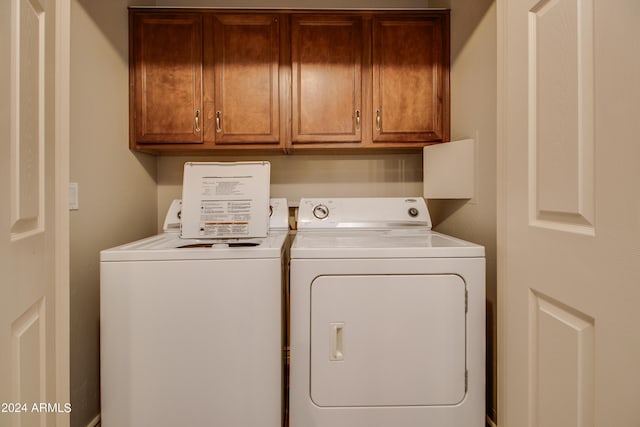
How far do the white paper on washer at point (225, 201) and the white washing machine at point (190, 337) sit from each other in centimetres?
40

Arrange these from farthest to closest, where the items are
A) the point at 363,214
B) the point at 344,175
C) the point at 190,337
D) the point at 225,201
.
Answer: the point at 344,175, the point at 363,214, the point at 225,201, the point at 190,337

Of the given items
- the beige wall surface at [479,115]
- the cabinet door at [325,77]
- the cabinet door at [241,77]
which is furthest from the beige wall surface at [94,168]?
the beige wall surface at [479,115]

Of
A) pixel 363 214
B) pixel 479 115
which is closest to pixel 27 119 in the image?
pixel 363 214

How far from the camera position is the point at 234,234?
170 centimetres

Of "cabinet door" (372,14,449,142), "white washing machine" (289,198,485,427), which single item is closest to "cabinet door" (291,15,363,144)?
"cabinet door" (372,14,449,142)

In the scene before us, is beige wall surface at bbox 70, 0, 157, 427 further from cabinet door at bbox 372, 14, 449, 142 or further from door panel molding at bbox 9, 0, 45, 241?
cabinet door at bbox 372, 14, 449, 142

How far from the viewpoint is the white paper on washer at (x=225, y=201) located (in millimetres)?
1702

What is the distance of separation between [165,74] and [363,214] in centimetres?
135

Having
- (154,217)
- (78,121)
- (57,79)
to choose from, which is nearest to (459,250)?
(57,79)

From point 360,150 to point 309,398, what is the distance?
141 centimetres

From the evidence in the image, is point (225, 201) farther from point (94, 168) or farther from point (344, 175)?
point (344, 175)

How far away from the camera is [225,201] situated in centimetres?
177

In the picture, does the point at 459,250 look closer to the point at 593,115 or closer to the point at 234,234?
the point at 593,115

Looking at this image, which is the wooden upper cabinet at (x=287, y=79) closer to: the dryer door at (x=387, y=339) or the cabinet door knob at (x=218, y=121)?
the cabinet door knob at (x=218, y=121)
